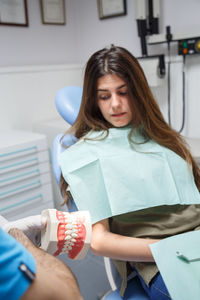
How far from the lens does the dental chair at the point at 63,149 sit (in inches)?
37.3

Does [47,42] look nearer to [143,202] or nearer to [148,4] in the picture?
[148,4]

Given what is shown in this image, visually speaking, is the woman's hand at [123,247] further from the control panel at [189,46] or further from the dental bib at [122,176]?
the control panel at [189,46]

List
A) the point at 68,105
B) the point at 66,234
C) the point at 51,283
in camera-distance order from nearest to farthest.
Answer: the point at 51,283 < the point at 66,234 < the point at 68,105

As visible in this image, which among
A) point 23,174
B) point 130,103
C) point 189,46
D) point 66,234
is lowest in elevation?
point 23,174

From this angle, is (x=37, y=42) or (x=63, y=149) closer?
(x=63, y=149)

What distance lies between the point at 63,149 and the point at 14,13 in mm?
1542

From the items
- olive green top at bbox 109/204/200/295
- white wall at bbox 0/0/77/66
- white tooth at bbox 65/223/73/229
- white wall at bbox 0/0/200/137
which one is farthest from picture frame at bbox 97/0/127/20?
white tooth at bbox 65/223/73/229

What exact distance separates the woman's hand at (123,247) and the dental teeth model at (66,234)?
0.20 m

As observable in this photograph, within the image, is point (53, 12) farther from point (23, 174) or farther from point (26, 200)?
point (26, 200)

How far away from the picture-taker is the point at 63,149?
1.16 metres

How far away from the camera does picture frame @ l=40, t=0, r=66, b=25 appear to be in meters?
2.38

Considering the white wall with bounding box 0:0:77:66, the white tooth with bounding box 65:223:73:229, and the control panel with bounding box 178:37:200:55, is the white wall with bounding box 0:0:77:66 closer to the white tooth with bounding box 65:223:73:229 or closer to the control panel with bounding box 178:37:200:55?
the control panel with bounding box 178:37:200:55

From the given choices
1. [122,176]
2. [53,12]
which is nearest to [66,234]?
[122,176]

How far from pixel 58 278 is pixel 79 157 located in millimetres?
633
